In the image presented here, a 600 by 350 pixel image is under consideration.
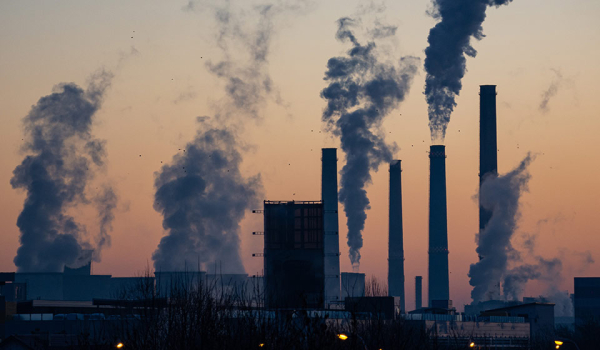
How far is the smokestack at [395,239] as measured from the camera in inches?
5679

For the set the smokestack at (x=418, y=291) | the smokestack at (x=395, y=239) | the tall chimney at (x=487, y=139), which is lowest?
the smokestack at (x=418, y=291)

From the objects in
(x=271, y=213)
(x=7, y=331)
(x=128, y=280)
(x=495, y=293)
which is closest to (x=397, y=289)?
(x=495, y=293)

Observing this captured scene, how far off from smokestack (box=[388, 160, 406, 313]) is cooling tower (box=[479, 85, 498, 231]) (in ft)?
80.3

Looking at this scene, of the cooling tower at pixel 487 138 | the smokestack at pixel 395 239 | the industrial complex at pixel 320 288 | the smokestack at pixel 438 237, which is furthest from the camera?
the smokestack at pixel 395 239

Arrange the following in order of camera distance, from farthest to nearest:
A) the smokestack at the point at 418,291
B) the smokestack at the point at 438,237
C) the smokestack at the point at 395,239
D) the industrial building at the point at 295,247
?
1. the smokestack at the point at 418,291
2. the smokestack at the point at 395,239
3. the smokestack at the point at 438,237
4. the industrial building at the point at 295,247

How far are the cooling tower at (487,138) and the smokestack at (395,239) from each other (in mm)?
24471

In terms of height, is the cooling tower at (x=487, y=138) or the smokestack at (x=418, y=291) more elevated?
the cooling tower at (x=487, y=138)

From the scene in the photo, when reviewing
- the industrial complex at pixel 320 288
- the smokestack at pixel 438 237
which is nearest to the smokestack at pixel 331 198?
the industrial complex at pixel 320 288

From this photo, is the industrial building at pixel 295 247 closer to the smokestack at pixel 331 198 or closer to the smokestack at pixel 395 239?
the smokestack at pixel 331 198

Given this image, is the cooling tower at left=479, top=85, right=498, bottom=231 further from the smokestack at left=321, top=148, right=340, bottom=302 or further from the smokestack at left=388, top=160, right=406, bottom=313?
the smokestack at left=388, top=160, right=406, bottom=313

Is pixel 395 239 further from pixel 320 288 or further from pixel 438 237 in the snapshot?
pixel 320 288

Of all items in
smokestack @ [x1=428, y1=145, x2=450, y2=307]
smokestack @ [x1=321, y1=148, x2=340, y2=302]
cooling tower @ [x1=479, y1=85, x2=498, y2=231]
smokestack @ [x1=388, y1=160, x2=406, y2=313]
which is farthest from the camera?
smokestack @ [x1=388, y1=160, x2=406, y2=313]

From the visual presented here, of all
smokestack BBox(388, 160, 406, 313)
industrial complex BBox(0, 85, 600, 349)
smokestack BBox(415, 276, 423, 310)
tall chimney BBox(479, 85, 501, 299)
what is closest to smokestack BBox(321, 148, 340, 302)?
industrial complex BBox(0, 85, 600, 349)

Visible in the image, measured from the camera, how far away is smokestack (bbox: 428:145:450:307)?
142m
